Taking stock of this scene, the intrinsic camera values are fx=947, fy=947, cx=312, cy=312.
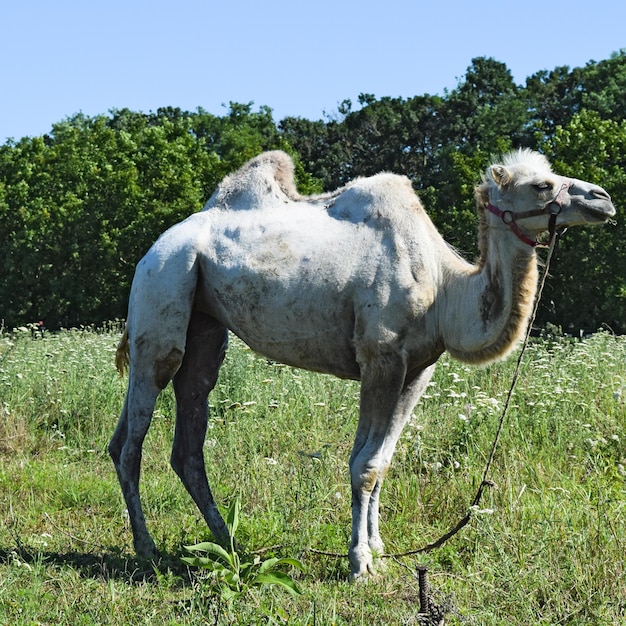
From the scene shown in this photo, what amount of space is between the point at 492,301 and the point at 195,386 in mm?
2342

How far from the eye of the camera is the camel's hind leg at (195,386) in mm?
6734

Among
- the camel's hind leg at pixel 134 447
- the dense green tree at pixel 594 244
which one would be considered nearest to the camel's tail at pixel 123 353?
the camel's hind leg at pixel 134 447

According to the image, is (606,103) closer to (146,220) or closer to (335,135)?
(335,135)

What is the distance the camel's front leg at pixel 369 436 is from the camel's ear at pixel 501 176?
4.02ft

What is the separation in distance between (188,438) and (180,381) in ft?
1.39

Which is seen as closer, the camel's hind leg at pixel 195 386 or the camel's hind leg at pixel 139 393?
the camel's hind leg at pixel 139 393

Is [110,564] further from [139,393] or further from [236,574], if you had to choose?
[236,574]

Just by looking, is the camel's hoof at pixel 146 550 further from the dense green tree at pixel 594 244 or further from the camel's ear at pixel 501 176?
the dense green tree at pixel 594 244

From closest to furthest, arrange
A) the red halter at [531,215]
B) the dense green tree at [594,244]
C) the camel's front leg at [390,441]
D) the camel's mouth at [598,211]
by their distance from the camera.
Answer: the camel's mouth at [598,211], the red halter at [531,215], the camel's front leg at [390,441], the dense green tree at [594,244]

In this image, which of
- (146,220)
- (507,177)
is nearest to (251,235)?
(507,177)

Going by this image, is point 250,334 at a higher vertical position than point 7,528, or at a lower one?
higher

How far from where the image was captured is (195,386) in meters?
6.88

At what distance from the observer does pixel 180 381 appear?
22.6 ft

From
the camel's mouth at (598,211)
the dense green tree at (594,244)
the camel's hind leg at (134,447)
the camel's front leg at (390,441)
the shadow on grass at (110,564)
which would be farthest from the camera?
the dense green tree at (594,244)
